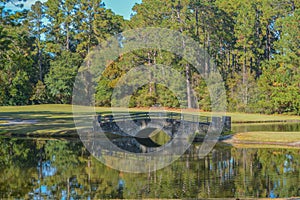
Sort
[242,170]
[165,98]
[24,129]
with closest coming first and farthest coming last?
[242,170] < [24,129] < [165,98]

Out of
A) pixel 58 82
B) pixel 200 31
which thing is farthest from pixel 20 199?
pixel 200 31

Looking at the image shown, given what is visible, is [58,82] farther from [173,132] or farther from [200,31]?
[173,132]

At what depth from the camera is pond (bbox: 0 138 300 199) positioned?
15945 mm

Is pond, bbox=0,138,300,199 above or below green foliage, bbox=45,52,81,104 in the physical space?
below

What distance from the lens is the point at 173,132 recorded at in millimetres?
35875

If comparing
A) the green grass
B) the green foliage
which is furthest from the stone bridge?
the green foliage

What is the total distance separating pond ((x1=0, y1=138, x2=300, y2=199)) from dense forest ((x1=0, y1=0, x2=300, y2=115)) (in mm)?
38691

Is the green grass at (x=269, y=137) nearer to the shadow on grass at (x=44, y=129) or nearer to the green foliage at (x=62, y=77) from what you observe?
the shadow on grass at (x=44, y=129)

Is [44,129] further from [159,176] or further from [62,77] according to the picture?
[62,77]

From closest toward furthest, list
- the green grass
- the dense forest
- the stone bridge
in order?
the green grass < the stone bridge < the dense forest

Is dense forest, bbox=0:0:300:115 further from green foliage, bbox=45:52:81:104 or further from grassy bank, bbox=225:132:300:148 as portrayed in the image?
grassy bank, bbox=225:132:300:148

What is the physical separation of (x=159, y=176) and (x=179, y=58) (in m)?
54.7

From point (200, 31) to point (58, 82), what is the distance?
23755 mm

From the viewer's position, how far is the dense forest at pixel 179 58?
65.2 meters
